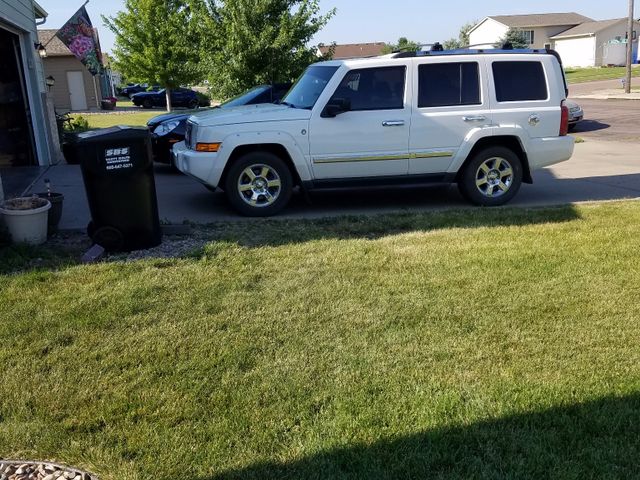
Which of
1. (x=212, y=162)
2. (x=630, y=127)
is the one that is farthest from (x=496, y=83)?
(x=630, y=127)

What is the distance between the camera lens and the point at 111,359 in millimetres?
4039

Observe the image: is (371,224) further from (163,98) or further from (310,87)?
(163,98)

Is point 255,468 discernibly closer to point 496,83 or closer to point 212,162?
point 212,162

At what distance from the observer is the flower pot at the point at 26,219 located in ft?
A: 21.2

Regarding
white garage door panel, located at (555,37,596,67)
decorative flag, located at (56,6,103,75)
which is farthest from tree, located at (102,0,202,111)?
white garage door panel, located at (555,37,596,67)

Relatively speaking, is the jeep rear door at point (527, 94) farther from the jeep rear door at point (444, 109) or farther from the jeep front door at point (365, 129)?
the jeep front door at point (365, 129)

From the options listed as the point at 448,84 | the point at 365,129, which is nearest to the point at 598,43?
the point at 448,84

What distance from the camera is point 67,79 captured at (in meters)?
37.7

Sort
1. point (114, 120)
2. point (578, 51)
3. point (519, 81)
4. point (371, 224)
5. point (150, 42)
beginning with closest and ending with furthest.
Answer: point (371, 224)
point (519, 81)
point (114, 120)
point (150, 42)
point (578, 51)

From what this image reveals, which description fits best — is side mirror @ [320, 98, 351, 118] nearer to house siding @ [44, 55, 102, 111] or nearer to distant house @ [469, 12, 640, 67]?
house siding @ [44, 55, 102, 111]

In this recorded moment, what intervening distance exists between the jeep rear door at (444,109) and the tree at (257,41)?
831 cm

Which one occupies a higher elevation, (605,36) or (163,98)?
(605,36)

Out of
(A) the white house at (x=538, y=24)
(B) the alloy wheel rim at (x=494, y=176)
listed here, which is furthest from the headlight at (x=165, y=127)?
(A) the white house at (x=538, y=24)

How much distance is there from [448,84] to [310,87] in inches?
71.0
